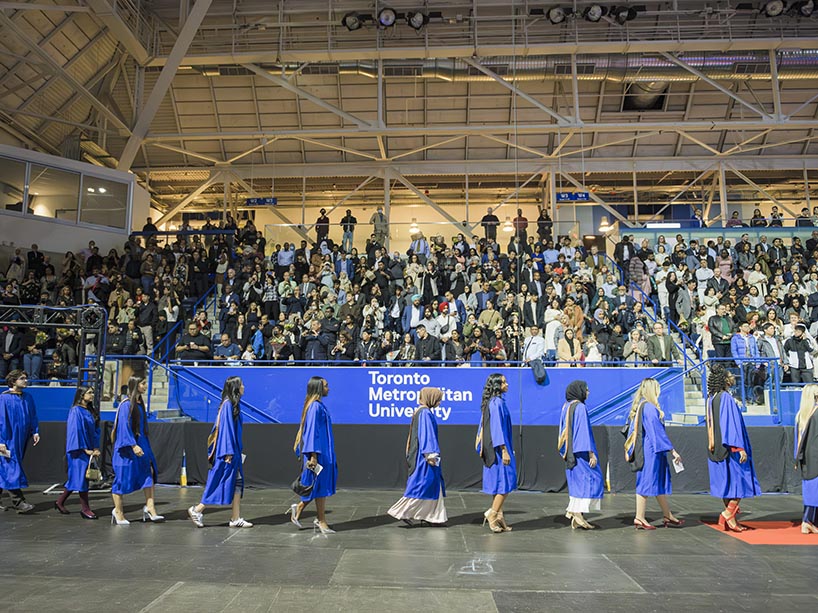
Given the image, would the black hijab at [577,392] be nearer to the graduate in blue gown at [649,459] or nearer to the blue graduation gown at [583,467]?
the blue graduation gown at [583,467]

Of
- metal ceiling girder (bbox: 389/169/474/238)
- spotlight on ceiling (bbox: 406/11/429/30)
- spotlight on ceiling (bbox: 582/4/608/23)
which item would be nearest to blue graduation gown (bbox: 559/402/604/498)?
metal ceiling girder (bbox: 389/169/474/238)

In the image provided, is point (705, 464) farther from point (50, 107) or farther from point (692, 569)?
point (50, 107)

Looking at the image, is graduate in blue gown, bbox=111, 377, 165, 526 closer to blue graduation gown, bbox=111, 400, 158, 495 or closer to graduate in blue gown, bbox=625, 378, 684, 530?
blue graduation gown, bbox=111, 400, 158, 495

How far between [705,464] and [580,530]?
412 cm

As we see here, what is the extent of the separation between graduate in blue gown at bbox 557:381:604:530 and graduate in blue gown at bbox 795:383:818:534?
8.00ft

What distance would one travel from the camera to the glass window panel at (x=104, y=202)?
72.5 feet

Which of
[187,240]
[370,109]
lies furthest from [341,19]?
[187,240]

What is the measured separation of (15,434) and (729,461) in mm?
9386

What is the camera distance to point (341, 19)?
21953mm

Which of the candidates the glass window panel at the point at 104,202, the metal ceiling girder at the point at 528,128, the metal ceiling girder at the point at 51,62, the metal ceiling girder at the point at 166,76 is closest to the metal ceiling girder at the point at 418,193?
the metal ceiling girder at the point at 528,128

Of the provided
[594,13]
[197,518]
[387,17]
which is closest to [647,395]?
[197,518]

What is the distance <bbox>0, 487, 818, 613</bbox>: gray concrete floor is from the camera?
4918 millimetres

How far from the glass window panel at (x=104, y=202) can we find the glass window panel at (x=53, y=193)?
0.31 meters

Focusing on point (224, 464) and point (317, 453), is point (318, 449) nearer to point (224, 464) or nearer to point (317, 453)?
point (317, 453)
